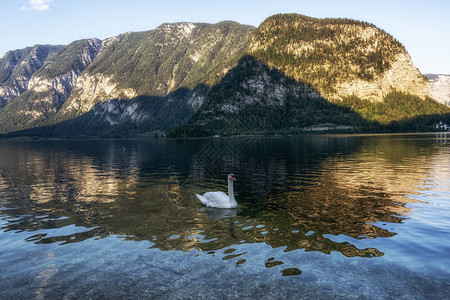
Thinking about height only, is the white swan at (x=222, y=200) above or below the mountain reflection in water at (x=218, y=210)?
above

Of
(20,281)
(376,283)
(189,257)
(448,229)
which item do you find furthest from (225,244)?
(448,229)

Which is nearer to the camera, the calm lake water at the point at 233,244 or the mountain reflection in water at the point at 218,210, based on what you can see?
the calm lake water at the point at 233,244

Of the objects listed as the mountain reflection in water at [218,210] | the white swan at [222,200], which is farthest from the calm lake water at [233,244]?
the white swan at [222,200]

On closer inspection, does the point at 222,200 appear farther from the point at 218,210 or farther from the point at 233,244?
the point at 233,244

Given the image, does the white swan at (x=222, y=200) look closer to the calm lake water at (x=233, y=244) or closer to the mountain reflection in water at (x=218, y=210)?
the mountain reflection in water at (x=218, y=210)

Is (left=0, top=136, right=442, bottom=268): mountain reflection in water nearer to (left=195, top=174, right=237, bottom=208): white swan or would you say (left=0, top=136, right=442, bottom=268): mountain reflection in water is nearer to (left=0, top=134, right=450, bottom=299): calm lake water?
(left=0, top=134, right=450, bottom=299): calm lake water

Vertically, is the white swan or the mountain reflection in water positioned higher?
the white swan

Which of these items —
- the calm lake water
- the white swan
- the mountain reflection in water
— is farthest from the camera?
the white swan

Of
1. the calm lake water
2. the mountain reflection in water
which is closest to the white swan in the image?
the mountain reflection in water

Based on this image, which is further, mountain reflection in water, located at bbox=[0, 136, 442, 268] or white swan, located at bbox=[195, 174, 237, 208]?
white swan, located at bbox=[195, 174, 237, 208]

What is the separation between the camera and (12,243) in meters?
16.1

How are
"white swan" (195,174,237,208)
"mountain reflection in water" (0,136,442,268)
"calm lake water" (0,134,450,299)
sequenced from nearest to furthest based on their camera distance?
"calm lake water" (0,134,450,299) < "mountain reflection in water" (0,136,442,268) < "white swan" (195,174,237,208)

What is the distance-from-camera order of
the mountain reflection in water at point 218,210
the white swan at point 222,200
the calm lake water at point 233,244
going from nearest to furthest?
the calm lake water at point 233,244 < the mountain reflection in water at point 218,210 < the white swan at point 222,200

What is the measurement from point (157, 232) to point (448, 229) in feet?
56.2
